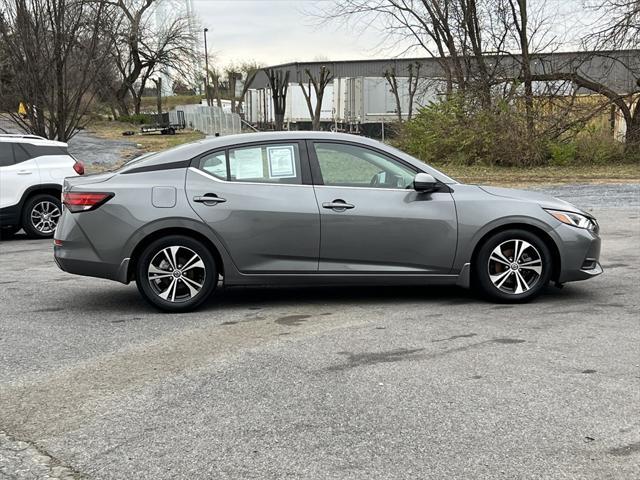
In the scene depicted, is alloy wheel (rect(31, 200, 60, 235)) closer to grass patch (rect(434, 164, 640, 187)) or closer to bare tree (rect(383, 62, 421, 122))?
grass patch (rect(434, 164, 640, 187))

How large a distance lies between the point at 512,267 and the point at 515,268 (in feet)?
0.09

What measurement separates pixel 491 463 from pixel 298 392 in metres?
1.40

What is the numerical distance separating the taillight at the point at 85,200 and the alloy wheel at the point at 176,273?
66cm

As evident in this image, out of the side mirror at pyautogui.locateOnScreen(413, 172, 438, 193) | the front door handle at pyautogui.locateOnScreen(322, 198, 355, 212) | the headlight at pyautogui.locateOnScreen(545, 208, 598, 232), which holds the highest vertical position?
the side mirror at pyautogui.locateOnScreen(413, 172, 438, 193)

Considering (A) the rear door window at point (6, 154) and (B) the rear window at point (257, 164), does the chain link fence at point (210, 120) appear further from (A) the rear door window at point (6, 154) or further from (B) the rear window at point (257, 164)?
(B) the rear window at point (257, 164)

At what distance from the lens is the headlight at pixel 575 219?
23.9ft

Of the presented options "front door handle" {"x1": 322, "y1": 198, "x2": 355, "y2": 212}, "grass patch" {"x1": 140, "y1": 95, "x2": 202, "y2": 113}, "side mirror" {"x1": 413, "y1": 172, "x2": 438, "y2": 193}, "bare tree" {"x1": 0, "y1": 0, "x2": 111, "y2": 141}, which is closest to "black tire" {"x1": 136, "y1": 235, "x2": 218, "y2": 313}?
"front door handle" {"x1": 322, "y1": 198, "x2": 355, "y2": 212}

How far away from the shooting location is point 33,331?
21.5 ft

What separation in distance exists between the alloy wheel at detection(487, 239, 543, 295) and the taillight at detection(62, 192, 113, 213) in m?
3.44

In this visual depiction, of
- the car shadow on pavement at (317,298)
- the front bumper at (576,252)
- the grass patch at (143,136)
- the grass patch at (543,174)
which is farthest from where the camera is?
the grass patch at (143,136)

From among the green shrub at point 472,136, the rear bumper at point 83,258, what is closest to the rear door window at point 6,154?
the rear bumper at point 83,258

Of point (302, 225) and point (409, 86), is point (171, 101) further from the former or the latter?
point (302, 225)

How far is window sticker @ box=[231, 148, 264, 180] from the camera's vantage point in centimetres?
714

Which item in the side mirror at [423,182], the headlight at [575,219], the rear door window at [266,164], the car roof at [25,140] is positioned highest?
the car roof at [25,140]
